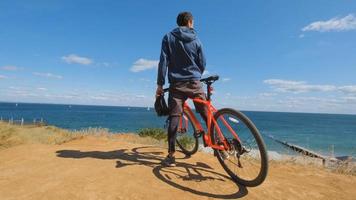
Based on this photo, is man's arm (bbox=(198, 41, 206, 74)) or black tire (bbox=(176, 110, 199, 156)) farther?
black tire (bbox=(176, 110, 199, 156))

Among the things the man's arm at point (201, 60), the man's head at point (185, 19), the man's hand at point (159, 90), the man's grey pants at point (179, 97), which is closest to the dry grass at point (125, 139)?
the man's grey pants at point (179, 97)

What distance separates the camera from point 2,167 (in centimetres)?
530

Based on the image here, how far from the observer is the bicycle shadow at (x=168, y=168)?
161 inches

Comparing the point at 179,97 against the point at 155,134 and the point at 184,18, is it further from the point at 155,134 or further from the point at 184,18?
the point at 155,134

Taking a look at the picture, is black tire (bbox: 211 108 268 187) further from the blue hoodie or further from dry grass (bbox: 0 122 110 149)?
dry grass (bbox: 0 122 110 149)

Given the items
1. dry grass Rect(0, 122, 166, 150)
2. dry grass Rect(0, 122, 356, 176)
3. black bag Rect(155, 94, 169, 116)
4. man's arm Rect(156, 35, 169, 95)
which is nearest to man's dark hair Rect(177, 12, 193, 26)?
man's arm Rect(156, 35, 169, 95)

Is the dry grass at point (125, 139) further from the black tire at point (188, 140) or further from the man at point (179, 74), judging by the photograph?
the man at point (179, 74)

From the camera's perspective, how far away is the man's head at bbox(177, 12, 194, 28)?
5008mm

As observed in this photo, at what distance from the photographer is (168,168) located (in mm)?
4844

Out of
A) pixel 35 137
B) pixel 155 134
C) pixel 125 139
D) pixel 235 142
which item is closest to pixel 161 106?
pixel 235 142

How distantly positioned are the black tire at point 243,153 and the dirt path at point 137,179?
0.58ft

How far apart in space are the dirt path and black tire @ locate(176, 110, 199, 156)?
7.8 inches

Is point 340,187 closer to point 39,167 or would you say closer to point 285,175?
point 285,175

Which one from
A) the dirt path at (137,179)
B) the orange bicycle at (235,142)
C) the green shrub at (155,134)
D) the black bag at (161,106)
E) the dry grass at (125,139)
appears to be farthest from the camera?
the green shrub at (155,134)
